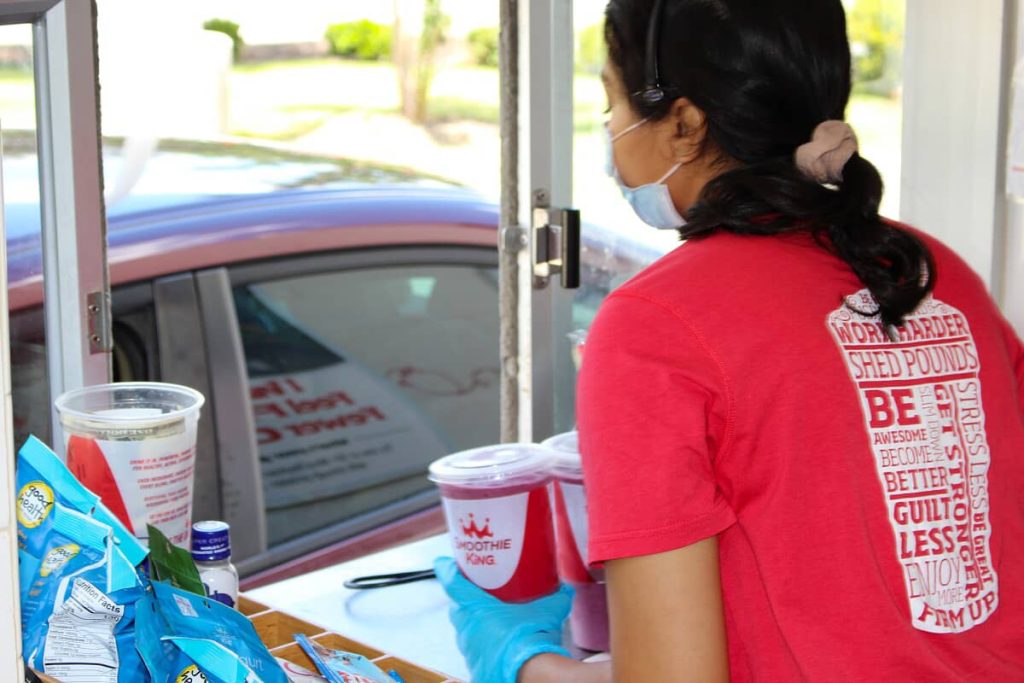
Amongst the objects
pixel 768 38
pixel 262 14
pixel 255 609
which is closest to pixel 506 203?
pixel 255 609

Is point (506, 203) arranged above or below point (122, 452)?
above

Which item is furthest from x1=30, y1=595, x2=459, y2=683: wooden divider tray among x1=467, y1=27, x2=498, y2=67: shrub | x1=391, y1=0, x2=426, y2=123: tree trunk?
x1=467, y1=27, x2=498, y2=67: shrub

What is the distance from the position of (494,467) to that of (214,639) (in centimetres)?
47

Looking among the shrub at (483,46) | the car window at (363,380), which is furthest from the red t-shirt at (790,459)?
the shrub at (483,46)

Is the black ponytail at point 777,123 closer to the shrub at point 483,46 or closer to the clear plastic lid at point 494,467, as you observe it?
the clear plastic lid at point 494,467

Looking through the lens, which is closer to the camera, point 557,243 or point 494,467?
point 494,467

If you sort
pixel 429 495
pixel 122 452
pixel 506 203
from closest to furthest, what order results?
pixel 122 452 < pixel 506 203 < pixel 429 495

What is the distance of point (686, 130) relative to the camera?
1.10 meters

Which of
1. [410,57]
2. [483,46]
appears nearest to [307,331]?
[410,57]

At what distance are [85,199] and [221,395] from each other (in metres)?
1.15

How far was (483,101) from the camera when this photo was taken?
10.0 metres

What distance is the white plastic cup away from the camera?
4.39ft

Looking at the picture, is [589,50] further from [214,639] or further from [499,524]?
[214,639]

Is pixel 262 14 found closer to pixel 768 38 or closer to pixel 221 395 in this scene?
pixel 221 395
